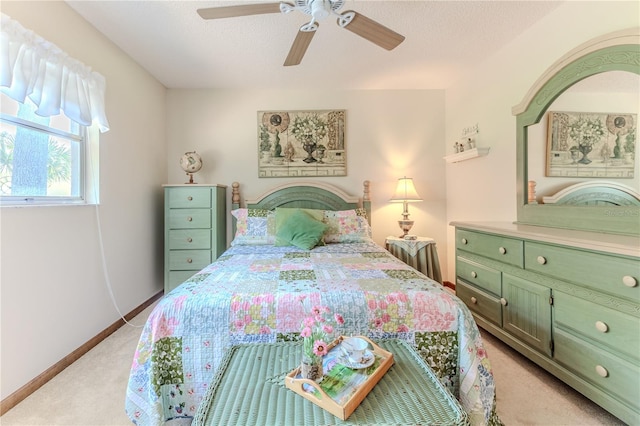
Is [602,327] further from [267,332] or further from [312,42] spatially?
[312,42]

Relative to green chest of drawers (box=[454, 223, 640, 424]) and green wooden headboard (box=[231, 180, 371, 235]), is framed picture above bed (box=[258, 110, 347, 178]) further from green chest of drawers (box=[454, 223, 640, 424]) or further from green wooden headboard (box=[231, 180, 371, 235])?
green chest of drawers (box=[454, 223, 640, 424])

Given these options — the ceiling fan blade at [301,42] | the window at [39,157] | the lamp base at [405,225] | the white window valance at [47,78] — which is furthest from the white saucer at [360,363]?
the lamp base at [405,225]

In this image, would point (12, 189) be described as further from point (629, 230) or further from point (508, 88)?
point (508, 88)

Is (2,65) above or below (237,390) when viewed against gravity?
above

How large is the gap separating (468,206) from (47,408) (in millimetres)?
3745

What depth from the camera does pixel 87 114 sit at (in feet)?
6.72

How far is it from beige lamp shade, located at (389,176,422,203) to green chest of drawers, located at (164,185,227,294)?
6.78 ft

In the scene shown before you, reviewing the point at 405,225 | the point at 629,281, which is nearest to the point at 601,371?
the point at 629,281

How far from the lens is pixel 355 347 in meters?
1.17

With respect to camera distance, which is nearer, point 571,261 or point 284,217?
point 571,261

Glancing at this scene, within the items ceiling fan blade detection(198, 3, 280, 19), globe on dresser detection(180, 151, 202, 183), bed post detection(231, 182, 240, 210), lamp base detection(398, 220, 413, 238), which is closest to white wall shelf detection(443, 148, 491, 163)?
lamp base detection(398, 220, 413, 238)

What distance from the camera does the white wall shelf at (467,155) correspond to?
9.30 ft

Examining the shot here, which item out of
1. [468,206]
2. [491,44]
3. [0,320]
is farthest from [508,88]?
[0,320]

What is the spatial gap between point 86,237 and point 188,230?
99 cm
